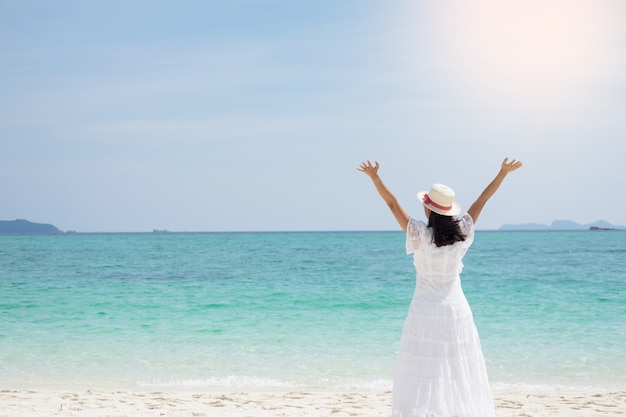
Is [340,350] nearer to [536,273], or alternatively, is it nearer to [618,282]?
[618,282]

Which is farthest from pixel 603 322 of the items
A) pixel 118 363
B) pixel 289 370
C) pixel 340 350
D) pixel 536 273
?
pixel 536 273

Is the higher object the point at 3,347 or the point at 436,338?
the point at 436,338

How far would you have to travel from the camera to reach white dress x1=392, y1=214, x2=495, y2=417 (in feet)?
15.8

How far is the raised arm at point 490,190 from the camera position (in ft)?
15.9

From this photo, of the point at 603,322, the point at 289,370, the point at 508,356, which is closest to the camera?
the point at 289,370

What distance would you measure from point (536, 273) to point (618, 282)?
522 centimetres

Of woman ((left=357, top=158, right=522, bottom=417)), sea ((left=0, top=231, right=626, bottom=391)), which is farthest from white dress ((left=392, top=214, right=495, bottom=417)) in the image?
sea ((left=0, top=231, right=626, bottom=391))

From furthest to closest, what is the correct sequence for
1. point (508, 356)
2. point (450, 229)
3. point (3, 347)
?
1. point (3, 347)
2. point (508, 356)
3. point (450, 229)

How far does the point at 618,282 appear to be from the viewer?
76.5 feet

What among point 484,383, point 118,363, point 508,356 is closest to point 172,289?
point 118,363

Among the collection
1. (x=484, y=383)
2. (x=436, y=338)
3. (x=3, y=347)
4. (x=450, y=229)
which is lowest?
(x=3, y=347)

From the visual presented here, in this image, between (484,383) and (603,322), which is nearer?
(484,383)

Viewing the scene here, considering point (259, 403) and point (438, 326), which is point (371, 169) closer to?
point (438, 326)

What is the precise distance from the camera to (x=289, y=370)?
381 inches
